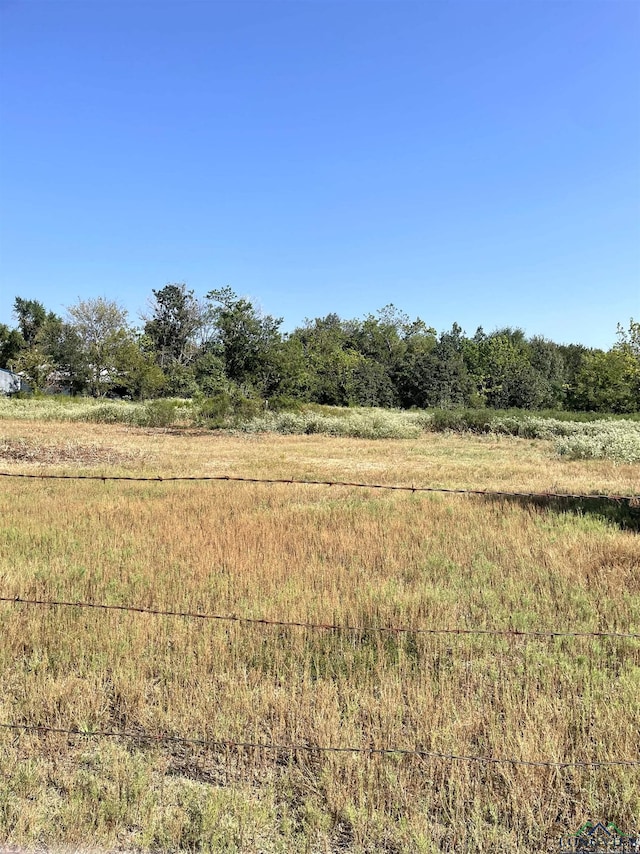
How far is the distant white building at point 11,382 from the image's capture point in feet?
205

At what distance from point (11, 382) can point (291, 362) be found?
146 feet

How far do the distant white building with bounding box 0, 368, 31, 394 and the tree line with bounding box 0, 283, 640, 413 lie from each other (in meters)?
1.02

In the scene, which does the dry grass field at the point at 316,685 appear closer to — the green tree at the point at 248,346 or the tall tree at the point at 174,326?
the green tree at the point at 248,346

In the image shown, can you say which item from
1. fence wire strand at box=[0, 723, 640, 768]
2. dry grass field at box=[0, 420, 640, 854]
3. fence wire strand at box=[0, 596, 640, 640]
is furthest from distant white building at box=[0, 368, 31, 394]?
fence wire strand at box=[0, 723, 640, 768]

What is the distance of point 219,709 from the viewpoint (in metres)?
3.68

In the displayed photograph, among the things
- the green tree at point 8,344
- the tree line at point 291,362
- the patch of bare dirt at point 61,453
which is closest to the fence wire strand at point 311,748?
the patch of bare dirt at point 61,453

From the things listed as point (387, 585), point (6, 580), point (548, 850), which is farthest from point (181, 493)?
point (548, 850)

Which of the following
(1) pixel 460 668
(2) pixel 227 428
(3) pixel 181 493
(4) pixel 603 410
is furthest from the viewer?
(4) pixel 603 410

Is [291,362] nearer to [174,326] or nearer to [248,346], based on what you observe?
[248,346]

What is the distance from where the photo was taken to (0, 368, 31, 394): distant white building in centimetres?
6238

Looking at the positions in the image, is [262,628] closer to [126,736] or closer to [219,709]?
[219,709]

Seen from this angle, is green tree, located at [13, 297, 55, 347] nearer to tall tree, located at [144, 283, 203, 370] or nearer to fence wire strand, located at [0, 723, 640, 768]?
tall tree, located at [144, 283, 203, 370]

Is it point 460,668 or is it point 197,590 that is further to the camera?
point 197,590

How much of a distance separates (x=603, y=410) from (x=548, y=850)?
53650 millimetres
